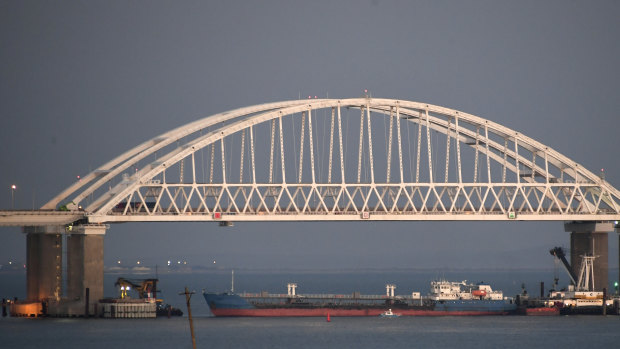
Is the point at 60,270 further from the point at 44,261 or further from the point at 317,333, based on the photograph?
the point at 317,333

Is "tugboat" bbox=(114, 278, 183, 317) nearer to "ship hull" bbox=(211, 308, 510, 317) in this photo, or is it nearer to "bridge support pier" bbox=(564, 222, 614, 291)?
"ship hull" bbox=(211, 308, 510, 317)

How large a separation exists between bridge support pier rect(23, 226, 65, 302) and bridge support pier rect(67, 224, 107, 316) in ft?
6.83

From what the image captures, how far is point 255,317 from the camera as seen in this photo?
12400 cm

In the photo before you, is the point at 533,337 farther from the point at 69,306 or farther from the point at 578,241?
the point at 69,306

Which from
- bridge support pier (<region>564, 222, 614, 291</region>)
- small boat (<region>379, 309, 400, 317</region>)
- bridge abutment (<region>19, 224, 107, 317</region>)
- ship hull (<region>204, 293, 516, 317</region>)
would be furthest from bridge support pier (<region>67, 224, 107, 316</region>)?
bridge support pier (<region>564, 222, 614, 291</region>)

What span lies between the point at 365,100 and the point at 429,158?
887 cm

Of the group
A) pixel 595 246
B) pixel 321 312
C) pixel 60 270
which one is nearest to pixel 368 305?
pixel 321 312

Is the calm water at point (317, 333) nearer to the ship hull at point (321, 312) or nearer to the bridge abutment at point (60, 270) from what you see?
the bridge abutment at point (60, 270)

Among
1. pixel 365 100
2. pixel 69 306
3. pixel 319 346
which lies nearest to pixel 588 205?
pixel 365 100

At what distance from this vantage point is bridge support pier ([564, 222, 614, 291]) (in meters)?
128

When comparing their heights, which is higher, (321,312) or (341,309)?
(341,309)

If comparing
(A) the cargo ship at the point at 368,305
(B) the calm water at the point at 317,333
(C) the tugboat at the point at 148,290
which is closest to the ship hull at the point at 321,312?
(A) the cargo ship at the point at 368,305

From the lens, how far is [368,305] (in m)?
127

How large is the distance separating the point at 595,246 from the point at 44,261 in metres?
56.5
